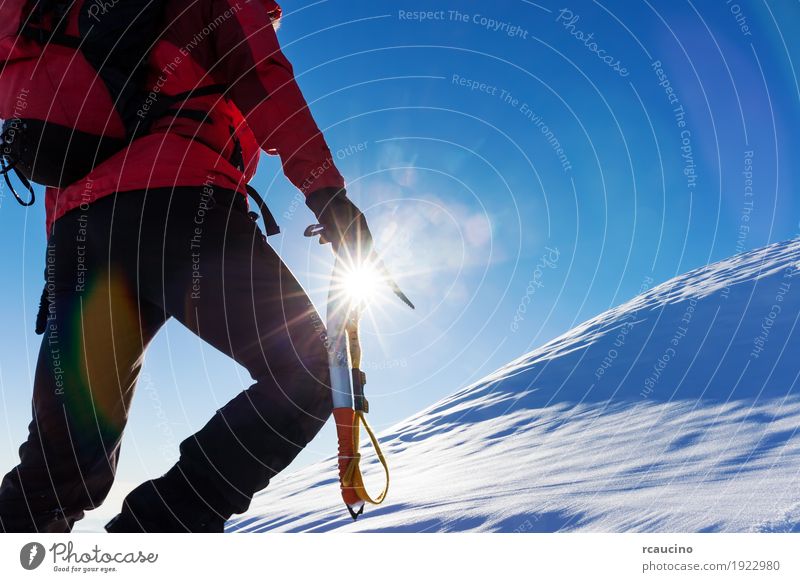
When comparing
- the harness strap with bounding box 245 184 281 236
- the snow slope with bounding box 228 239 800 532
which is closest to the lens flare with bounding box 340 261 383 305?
the harness strap with bounding box 245 184 281 236

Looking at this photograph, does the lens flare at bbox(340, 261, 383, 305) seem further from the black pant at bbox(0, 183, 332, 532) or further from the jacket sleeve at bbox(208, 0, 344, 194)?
the jacket sleeve at bbox(208, 0, 344, 194)

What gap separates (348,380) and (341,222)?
423mm

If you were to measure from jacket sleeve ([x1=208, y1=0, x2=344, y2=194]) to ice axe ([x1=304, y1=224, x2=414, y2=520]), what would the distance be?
0.56 feet

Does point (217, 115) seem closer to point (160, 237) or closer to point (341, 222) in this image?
point (160, 237)

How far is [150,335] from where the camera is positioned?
195 cm

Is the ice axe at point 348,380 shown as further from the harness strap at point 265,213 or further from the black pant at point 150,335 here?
the harness strap at point 265,213

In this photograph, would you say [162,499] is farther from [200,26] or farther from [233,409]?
[200,26]

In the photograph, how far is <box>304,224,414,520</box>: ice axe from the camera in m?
1.58

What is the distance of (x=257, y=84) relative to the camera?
1.73 meters

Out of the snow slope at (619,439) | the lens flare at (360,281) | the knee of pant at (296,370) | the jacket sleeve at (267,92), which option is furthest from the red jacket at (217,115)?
the snow slope at (619,439)

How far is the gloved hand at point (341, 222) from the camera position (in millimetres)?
1617

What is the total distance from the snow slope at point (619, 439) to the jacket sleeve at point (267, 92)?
7.91 ft

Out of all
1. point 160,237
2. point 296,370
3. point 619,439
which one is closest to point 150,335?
point 160,237
